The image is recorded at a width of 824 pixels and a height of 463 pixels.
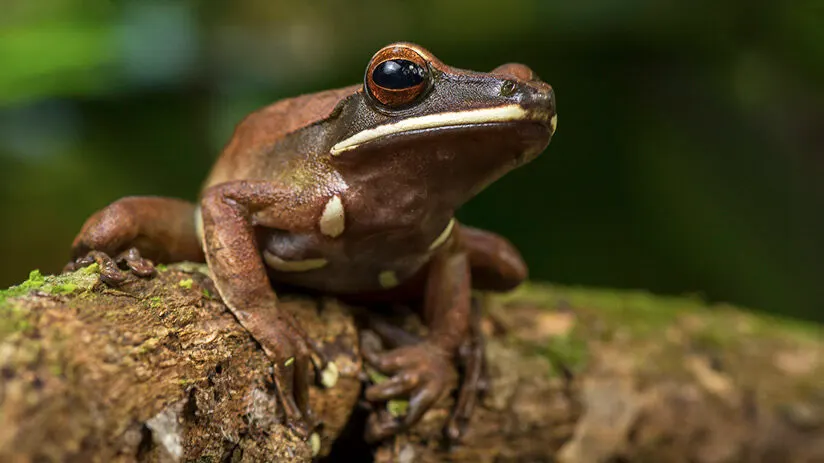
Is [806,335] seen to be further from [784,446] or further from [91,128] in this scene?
[91,128]

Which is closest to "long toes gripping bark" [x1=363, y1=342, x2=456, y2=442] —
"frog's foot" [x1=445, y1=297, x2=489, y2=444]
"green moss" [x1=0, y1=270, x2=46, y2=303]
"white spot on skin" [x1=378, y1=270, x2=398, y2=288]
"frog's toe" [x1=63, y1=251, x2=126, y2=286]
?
"frog's foot" [x1=445, y1=297, x2=489, y2=444]

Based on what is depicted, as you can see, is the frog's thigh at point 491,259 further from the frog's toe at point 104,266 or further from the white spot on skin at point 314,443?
the frog's toe at point 104,266

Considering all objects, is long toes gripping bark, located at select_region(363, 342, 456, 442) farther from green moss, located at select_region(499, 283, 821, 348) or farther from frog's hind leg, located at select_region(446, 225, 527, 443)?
green moss, located at select_region(499, 283, 821, 348)

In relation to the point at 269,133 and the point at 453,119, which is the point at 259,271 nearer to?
the point at 269,133

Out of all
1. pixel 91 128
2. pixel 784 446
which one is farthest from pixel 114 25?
pixel 784 446

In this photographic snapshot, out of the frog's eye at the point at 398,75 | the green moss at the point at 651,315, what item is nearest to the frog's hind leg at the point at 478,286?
the green moss at the point at 651,315

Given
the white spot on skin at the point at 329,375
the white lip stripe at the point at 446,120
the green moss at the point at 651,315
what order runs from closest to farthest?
1. the white lip stripe at the point at 446,120
2. the white spot on skin at the point at 329,375
3. the green moss at the point at 651,315
